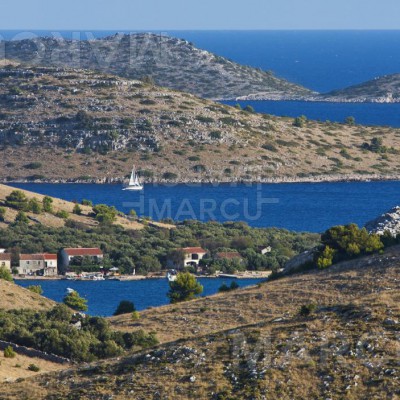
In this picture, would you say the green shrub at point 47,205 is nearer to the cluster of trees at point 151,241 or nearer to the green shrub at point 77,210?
the green shrub at point 77,210

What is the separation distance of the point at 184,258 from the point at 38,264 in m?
7.51

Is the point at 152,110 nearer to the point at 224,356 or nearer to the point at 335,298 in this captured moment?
the point at 335,298

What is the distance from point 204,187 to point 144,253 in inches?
1885

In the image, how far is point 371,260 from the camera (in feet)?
137

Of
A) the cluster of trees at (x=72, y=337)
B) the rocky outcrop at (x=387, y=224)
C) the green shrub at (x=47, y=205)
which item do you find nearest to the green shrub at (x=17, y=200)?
the green shrub at (x=47, y=205)

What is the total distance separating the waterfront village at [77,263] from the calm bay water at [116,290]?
64.5 inches

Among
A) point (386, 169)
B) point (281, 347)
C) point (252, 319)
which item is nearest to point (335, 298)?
point (252, 319)

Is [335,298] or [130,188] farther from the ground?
[335,298]

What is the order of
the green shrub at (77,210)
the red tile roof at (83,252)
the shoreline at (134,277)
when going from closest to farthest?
the shoreline at (134,277) < the red tile roof at (83,252) < the green shrub at (77,210)

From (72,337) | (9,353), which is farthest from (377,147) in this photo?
(9,353)

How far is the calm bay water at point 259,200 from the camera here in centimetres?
10550

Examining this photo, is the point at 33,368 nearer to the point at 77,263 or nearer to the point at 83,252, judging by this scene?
the point at 77,263

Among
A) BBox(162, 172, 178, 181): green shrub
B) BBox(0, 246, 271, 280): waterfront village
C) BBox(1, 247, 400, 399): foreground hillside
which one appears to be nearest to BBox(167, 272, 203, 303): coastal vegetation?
BBox(1, 247, 400, 399): foreground hillside

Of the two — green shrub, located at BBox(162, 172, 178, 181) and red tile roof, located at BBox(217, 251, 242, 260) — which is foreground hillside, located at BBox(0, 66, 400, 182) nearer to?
green shrub, located at BBox(162, 172, 178, 181)
